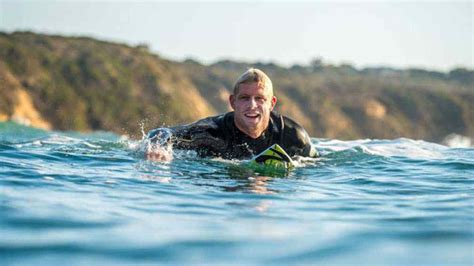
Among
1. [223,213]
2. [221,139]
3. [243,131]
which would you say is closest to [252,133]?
[243,131]

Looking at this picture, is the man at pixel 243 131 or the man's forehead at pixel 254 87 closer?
the man's forehead at pixel 254 87

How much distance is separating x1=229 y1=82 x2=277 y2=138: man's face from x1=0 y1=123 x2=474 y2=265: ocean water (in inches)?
27.1

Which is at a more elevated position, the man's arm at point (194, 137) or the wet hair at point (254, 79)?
the wet hair at point (254, 79)

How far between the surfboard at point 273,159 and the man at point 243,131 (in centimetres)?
64

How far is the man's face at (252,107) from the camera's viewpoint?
315 inches

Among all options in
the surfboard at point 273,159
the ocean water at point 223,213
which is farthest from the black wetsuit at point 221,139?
the surfboard at point 273,159

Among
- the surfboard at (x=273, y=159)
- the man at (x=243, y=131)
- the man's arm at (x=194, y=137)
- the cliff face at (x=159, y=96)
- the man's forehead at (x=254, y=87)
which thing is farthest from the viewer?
the cliff face at (x=159, y=96)

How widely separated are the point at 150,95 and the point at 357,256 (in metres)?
36.1

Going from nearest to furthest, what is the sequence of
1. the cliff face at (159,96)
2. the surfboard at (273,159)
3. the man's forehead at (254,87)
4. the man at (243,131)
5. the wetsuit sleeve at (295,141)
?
the surfboard at (273,159), the man's forehead at (254,87), the man at (243,131), the wetsuit sleeve at (295,141), the cliff face at (159,96)

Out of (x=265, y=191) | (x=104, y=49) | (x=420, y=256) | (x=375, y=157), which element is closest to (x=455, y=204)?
(x=265, y=191)

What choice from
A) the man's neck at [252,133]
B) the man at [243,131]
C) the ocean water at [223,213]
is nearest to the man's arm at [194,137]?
the man at [243,131]

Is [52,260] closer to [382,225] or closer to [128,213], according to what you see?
[128,213]

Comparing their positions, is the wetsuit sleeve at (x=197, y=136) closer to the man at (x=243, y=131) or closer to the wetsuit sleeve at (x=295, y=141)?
the man at (x=243, y=131)

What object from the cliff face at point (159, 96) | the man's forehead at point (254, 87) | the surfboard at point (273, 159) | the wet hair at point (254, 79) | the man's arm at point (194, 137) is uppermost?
the cliff face at point (159, 96)
